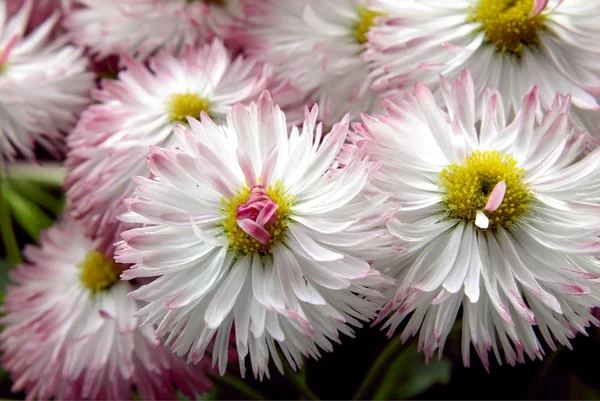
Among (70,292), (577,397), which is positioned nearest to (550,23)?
(577,397)

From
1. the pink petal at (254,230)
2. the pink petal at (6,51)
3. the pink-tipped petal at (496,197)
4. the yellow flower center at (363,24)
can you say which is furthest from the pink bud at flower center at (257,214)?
the pink petal at (6,51)

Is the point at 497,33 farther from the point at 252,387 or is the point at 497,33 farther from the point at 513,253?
the point at 252,387

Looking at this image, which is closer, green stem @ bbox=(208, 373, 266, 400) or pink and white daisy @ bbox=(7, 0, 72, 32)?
green stem @ bbox=(208, 373, 266, 400)

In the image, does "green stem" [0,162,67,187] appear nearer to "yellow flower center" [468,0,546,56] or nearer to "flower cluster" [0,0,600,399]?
"flower cluster" [0,0,600,399]

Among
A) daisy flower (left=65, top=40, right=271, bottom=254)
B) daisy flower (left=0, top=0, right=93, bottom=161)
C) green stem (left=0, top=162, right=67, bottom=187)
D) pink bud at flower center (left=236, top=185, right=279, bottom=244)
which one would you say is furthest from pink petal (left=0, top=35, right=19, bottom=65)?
pink bud at flower center (left=236, top=185, right=279, bottom=244)

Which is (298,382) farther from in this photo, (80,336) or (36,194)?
(36,194)

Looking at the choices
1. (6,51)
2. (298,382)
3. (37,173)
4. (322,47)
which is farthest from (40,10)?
(298,382)

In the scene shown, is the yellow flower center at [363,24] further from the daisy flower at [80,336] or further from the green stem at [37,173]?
the green stem at [37,173]
